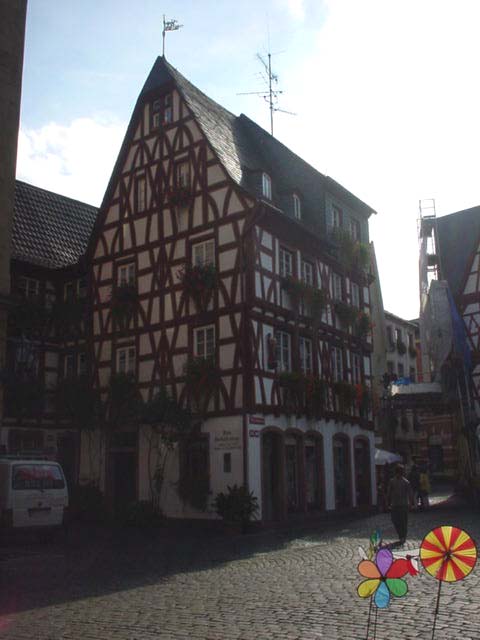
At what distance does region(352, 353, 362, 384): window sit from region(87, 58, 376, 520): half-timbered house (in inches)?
3.1

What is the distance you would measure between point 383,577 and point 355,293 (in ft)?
80.6

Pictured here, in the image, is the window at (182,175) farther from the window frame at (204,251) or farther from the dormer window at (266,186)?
the dormer window at (266,186)

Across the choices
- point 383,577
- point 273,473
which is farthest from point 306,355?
point 383,577

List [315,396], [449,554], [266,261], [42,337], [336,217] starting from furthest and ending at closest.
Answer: [336,217] < [42,337] < [315,396] < [266,261] < [449,554]

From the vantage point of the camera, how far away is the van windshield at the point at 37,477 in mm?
17109

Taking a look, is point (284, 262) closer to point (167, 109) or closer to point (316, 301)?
point (316, 301)

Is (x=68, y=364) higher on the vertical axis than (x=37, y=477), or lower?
higher

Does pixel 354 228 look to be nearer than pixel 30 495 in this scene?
No

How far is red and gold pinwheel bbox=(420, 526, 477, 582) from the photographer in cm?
538

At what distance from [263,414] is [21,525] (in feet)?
25.8

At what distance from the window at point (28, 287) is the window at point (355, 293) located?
1236cm

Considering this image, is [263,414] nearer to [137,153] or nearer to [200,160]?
[200,160]

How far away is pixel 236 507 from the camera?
779 inches

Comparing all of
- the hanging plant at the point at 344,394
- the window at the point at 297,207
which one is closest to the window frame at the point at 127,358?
the hanging plant at the point at 344,394
